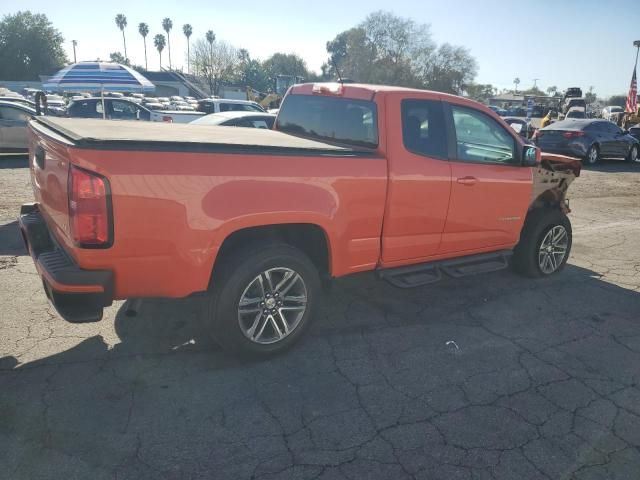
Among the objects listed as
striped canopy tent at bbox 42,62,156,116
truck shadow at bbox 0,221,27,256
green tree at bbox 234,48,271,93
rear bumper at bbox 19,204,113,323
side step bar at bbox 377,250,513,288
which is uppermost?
green tree at bbox 234,48,271,93

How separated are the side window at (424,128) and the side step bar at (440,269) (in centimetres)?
100

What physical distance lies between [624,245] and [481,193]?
160 inches

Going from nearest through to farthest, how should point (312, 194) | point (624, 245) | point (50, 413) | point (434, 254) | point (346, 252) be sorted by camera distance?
1. point (50, 413)
2. point (312, 194)
3. point (346, 252)
4. point (434, 254)
5. point (624, 245)

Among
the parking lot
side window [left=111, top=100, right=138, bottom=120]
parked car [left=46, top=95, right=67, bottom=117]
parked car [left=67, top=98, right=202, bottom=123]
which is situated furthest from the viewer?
parked car [left=46, top=95, right=67, bottom=117]

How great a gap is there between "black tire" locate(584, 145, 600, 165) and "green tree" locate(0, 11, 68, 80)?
73.8 meters

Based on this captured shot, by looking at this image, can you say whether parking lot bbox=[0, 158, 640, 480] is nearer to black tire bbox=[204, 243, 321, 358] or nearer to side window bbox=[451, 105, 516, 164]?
black tire bbox=[204, 243, 321, 358]

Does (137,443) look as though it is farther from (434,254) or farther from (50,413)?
(434,254)

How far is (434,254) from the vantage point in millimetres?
4414

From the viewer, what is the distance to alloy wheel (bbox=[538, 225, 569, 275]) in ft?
17.9

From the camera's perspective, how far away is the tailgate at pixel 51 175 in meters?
2.81

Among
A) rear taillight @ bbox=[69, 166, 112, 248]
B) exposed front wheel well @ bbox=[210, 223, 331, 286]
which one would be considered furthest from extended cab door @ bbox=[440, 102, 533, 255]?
rear taillight @ bbox=[69, 166, 112, 248]

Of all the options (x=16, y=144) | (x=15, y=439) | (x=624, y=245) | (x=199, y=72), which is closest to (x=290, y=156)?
(x=15, y=439)

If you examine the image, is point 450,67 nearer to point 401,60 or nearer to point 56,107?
point 401,60

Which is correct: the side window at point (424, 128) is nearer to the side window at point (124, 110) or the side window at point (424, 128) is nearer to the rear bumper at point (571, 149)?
the side window at point (124, 110)
